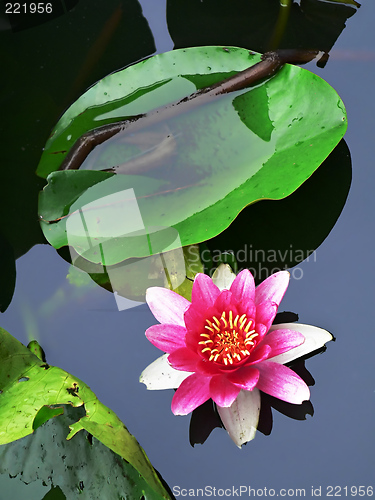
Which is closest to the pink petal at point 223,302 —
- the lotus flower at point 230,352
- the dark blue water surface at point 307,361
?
the lotus flower at point 230,352

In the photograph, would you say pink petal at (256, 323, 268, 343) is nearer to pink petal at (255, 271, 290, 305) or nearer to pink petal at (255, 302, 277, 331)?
pink petal at (255, 302, 277, 331)

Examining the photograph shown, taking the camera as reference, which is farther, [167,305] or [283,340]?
[167,305]

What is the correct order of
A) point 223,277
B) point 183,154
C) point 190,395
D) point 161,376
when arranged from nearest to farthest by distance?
point 190,395, point 161,376, point 223,277, point 183,154

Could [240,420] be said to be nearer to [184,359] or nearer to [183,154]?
[184,359]

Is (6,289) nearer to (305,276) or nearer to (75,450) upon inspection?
(75,450)

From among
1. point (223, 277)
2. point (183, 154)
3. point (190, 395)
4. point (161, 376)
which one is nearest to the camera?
point (190, 395)

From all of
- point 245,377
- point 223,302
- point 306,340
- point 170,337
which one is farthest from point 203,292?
point 306,340

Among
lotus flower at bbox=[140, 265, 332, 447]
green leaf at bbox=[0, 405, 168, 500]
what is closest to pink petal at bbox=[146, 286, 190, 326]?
lotus flower at bbox=[140, 265, 332, 447]
